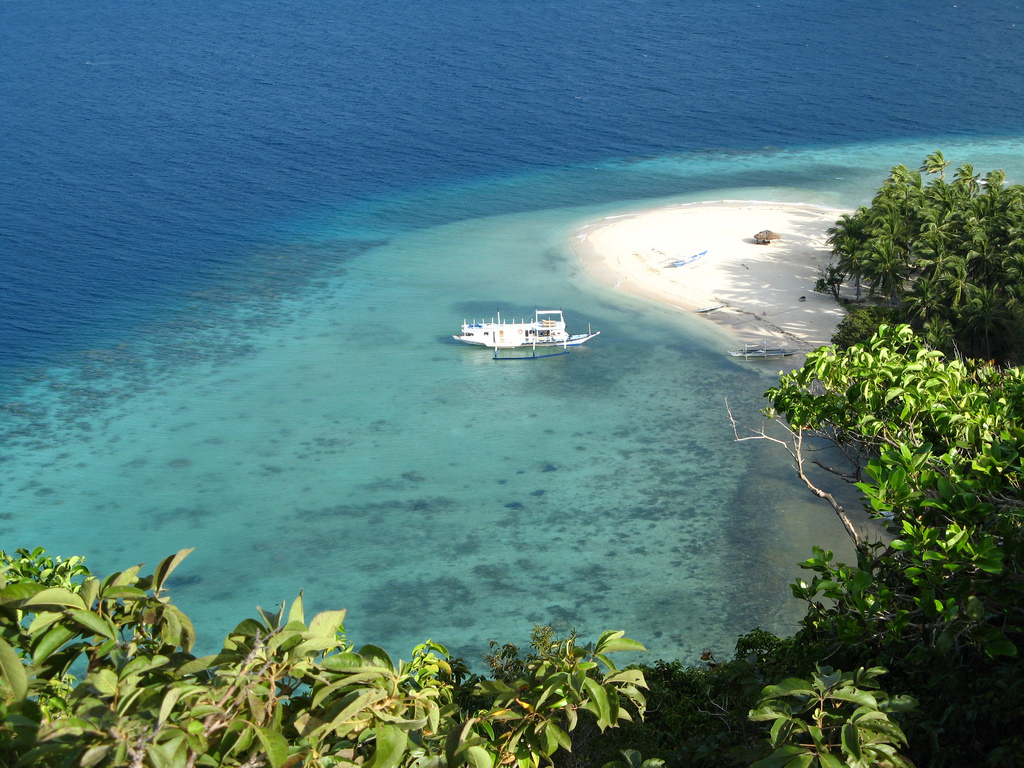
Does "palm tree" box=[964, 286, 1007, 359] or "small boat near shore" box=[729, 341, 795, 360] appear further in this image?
"small boat near shore" box=[729, 341, 795, 360]

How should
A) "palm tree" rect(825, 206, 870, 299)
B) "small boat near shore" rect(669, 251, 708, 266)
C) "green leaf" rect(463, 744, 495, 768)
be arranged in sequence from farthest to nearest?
"small boat near shore" rect(669, 251, 708, 266) < "palm tree" rect(825, 206, 870, 299) < "green leaf" rect(463, 744, 495, 768)

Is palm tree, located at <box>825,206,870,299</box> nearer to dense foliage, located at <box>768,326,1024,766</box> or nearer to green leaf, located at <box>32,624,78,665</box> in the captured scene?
dense foliage, located at <box>768,326,1024,766</box>

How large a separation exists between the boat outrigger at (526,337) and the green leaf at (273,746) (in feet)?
127

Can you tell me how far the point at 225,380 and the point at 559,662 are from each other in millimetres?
38051

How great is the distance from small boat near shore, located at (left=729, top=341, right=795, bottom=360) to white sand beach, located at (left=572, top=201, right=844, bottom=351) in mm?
839

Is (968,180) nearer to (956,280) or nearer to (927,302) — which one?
(956,280)

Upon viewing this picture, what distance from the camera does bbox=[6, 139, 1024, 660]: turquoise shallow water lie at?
1057 inches

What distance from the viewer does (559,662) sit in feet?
21.7

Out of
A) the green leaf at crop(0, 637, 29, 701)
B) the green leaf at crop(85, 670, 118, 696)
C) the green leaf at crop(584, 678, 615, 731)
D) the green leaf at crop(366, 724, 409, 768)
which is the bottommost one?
the green leaf at crop(584, 678, 615, 731)

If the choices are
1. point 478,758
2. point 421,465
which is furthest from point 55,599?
point 421,465

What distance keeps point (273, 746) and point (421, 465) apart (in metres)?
29.6

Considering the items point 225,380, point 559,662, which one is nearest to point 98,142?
point 225,380

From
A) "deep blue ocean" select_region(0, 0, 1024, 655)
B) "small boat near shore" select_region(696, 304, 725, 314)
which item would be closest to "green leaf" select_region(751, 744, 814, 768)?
"deep blue ocean" select_region(0, 0, 1024, 655)

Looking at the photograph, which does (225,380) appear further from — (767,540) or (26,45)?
(26,45)
